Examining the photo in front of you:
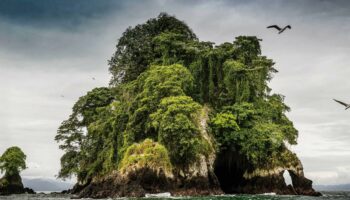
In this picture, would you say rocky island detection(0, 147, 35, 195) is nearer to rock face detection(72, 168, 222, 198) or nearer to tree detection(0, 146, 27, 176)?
tree detection(0, 146, 27, 176)

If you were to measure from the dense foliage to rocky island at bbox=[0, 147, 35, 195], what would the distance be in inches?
684

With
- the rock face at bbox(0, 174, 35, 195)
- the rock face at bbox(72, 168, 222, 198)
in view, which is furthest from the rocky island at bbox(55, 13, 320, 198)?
the rock face at bbox(0, 174, 35, 195)

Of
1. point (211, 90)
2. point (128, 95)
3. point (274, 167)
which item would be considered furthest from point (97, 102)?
point (274, 167)

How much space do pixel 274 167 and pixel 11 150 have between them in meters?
46.4

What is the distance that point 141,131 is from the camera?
4359cm

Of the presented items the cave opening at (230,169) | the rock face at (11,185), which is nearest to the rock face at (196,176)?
the cave opening at (230,169)

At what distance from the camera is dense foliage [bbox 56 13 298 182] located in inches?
1599

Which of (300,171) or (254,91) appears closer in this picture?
(300,171)

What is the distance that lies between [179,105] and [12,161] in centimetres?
4285

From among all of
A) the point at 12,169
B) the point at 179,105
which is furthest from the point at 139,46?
the point at 12,169

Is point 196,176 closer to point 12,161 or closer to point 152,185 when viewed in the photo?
point 152,185

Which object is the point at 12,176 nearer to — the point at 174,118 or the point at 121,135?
the point at 121,135

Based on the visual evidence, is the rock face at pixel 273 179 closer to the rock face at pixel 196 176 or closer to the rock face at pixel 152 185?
the rock face at pixel 196 176

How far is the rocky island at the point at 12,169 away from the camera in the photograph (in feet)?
237
